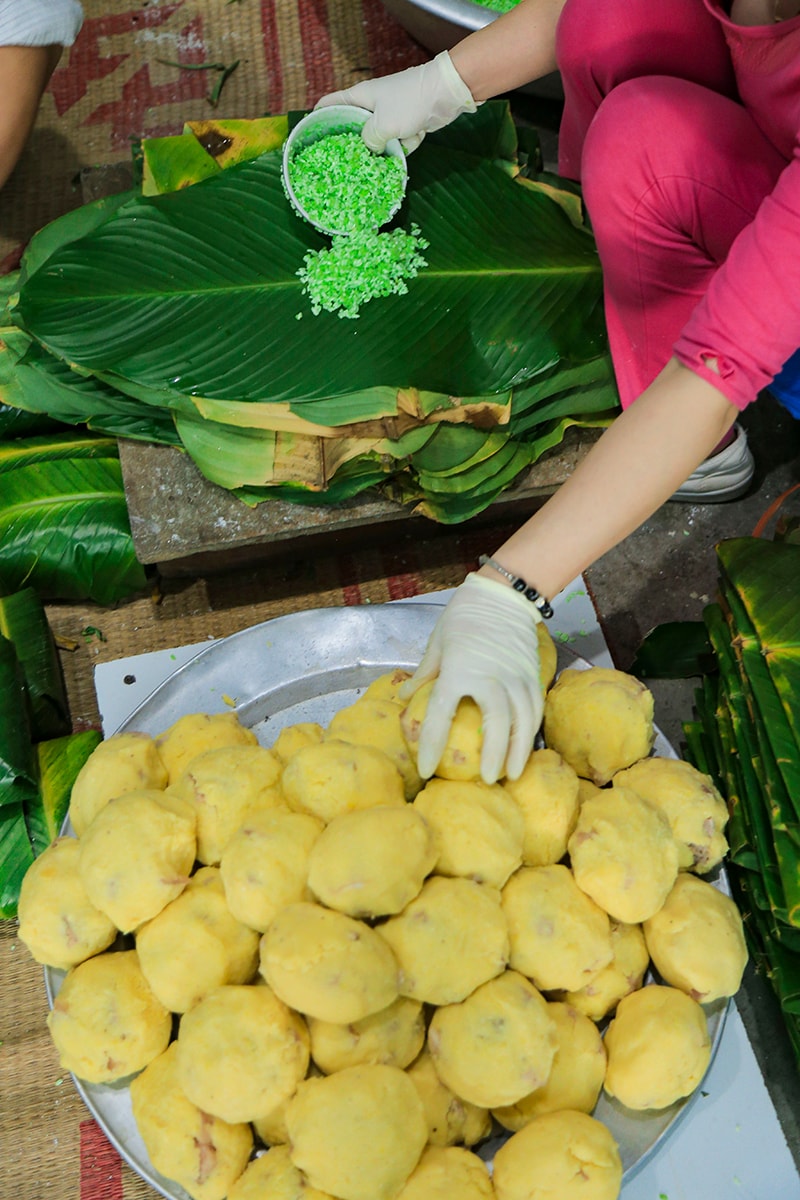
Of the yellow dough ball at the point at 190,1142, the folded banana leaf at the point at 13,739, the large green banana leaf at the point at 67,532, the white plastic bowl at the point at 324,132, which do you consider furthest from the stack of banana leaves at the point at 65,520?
the yellow dough ball at the point at 190,1142

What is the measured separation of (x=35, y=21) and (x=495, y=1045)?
198cm

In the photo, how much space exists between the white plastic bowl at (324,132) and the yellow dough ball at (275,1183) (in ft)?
4.79

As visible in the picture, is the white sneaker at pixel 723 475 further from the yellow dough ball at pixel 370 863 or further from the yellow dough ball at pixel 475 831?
the yellow dough ball at pixel 370 863

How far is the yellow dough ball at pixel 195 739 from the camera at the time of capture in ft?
4.34

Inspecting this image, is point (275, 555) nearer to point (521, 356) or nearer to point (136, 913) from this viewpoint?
point (521, 356)

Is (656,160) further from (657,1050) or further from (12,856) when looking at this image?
(12,856)

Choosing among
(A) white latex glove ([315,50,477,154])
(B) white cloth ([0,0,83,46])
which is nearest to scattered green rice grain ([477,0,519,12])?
(A) white latex glove ([315,50,477,154])

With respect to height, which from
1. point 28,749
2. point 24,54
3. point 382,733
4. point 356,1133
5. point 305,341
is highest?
point 24,54

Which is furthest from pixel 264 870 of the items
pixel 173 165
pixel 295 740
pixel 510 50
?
pixel 510 50

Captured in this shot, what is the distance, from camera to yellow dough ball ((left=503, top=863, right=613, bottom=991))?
113 centimetres

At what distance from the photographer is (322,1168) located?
3.32 feet

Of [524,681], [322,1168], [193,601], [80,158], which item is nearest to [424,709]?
[524,681]

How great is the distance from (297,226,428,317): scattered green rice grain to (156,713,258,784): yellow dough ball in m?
0.82

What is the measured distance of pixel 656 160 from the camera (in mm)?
1710
